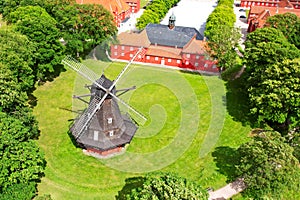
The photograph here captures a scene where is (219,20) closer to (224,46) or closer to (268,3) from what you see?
(224,46)

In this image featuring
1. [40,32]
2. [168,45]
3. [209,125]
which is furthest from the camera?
[168,45]

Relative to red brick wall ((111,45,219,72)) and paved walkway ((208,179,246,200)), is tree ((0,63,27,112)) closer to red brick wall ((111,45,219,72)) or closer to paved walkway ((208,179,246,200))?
paved walkway ((208,179,246,200))

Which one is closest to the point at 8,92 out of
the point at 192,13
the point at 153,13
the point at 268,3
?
the point at 153,13

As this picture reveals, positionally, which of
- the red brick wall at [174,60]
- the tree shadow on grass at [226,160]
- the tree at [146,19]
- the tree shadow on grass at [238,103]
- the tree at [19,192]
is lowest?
the tree shadow on grass at [226,160]

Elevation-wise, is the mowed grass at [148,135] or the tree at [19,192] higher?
the tree at [19,192]

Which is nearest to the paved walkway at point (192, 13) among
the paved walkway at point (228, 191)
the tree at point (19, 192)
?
the paved walkway at point (228, 191)

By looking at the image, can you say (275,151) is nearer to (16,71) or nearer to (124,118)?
(124,118)

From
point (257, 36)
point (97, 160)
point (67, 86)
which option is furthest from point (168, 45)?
point (97, 160)

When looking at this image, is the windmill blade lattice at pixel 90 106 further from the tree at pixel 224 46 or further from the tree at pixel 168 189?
the tree at pixel 224 46
